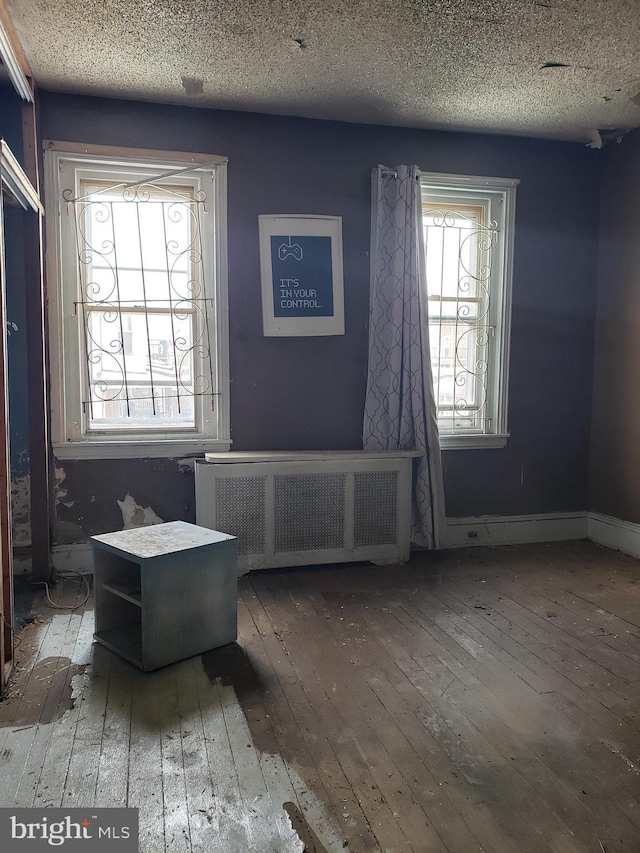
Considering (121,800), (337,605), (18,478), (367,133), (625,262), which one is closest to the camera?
(121,800)

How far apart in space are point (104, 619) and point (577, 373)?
A: 3494 millimetres

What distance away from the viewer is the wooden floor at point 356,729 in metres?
1.59

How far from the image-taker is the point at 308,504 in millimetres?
3607

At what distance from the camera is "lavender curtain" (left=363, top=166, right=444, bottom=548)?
3.82 meters

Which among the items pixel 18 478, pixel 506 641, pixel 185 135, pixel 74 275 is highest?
pixel 185 135

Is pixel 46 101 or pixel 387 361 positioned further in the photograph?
pixel 387 361

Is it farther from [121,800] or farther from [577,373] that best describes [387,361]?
[121,800]

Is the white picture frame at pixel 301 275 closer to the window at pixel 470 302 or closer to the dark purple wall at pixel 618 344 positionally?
the window at pixel 470 302

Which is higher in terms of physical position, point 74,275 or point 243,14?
point 243,14

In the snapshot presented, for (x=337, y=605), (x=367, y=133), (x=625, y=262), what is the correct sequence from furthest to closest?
1. (x=625, y=262)
2. (x=367, y=133)
3. (x=337, y=605)

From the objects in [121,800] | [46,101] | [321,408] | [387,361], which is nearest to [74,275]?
[46,101]

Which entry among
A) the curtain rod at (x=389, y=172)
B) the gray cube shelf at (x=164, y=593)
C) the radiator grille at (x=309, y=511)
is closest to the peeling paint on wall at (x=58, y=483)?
the gray cube shelf at (x=164, y=593)

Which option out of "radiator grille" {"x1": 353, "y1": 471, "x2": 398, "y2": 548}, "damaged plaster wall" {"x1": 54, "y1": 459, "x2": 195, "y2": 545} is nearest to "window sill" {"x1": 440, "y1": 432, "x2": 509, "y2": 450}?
"radiator grille" {"x1": 353, "y1": 471, "x2": 398, "y2": 548}

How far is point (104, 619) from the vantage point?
2682 mm
